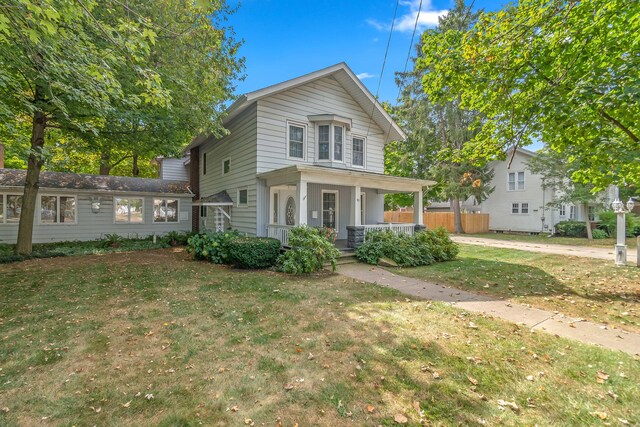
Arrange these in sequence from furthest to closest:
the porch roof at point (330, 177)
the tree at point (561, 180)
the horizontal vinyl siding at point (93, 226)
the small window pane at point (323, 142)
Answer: the tree at point (561, 180)
the horizontal vinyl siding at point (93, 226)
the small window pane at point (323, 142)
the porch roof at point (330, 177)

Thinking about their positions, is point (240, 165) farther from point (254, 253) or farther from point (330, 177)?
point (254, 253)

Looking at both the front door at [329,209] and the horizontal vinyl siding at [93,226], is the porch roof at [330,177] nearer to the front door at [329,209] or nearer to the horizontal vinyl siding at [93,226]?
the front door at [329,209]

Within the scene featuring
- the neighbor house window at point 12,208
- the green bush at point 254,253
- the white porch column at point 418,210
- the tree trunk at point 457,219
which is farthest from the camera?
the tree trunk at point 457,219

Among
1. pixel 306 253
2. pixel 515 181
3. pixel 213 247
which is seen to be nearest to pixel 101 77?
pixel 306 253

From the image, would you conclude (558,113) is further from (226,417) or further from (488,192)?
(488,192)

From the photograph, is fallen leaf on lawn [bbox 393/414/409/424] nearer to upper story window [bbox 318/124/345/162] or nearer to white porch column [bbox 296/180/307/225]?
white porch column [bbox 296/180/307/225]

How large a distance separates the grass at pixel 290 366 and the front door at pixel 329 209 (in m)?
7.32

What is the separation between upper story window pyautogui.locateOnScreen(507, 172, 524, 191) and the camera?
23.9 meters

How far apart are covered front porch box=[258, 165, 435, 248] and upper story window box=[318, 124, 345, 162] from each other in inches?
47.9

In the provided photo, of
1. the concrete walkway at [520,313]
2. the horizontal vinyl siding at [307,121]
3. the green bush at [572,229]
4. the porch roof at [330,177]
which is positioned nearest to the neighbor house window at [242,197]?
the porch roof at [330,177]

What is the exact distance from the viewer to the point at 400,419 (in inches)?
104

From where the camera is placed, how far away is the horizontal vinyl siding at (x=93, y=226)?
1423 cm

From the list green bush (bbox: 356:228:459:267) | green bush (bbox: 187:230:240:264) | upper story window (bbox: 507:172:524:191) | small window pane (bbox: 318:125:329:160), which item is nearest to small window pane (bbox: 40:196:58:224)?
green bush (bbox: 187:230:240:264)

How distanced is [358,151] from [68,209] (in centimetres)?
1490
